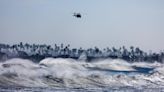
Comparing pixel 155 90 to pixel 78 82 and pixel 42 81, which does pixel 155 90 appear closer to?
pixel 78 82

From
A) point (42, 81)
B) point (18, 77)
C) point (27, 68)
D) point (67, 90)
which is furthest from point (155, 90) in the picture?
point (27, 68)

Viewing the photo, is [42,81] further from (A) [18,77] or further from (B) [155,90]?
(B) [155,90]

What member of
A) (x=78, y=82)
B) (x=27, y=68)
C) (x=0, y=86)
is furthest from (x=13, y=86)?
(x=27, y=68)

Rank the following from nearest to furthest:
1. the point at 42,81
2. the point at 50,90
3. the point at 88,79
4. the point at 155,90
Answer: the point at 50,90 < the point at 155,90 < the point at 42,81 < the point at 88,79

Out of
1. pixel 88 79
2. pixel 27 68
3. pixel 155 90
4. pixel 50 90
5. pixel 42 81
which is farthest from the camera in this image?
pixel 27 68

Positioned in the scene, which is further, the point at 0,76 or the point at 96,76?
the point at 96,76

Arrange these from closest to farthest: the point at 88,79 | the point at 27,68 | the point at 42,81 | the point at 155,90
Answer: the point at 155,90
the point at 42,81
the point at 88,79
the point at 27,68

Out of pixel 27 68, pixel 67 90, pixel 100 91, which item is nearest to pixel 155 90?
pixel 100 91
